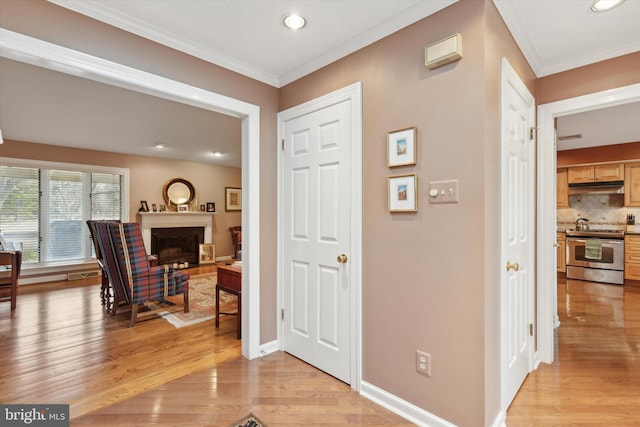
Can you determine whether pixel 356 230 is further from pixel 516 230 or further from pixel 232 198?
pixel 232 198

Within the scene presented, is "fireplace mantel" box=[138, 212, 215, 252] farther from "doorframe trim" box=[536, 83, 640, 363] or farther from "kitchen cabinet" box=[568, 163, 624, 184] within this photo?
"kitchen cabinet" box=[568, 163, 624, 184]

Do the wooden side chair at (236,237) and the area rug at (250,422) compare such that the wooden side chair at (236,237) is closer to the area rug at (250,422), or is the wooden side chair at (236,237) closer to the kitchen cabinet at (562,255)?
the area rug at (250,422)

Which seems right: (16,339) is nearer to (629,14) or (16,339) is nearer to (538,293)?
(538,293)

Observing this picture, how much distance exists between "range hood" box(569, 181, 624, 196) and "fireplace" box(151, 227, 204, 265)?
7.88 metres

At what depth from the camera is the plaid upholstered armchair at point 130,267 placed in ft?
10.7

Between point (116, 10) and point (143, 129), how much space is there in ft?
9.88

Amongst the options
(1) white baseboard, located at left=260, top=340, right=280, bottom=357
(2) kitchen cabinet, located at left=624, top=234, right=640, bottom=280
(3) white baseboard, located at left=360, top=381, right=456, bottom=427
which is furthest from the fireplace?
(2) kitchen cabinet, located at left=624, top=234, right=640, bottom=280

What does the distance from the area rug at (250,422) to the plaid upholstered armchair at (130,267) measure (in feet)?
7.11

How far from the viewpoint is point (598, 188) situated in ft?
18.0

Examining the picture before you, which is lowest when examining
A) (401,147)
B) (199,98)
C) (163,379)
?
(163,379)

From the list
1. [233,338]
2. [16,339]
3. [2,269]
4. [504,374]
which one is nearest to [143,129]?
[2,269]

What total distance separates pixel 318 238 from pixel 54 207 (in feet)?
18.9

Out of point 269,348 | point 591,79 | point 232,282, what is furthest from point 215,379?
point 591,79

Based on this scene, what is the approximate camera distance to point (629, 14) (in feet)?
5.82
